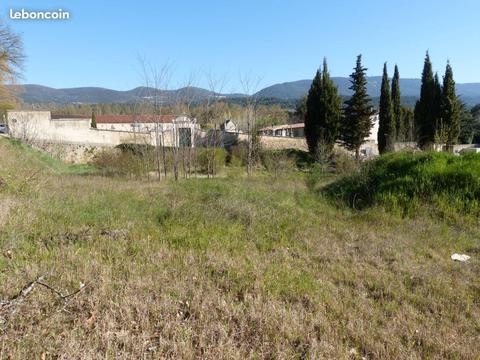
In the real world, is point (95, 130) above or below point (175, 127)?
above

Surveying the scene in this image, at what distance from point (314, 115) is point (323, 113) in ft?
3.16

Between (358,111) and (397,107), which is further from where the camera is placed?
(397,107)

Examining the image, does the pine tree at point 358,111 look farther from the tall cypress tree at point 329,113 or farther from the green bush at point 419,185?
the green bush at point 419,185

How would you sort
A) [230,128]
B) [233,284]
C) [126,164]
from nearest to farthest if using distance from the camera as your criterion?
[233,284], [126,164], [230,128]

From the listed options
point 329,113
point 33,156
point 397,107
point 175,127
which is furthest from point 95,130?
point 397,107

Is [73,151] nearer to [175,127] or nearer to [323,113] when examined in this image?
[175,127]

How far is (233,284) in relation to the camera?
338 centimetres

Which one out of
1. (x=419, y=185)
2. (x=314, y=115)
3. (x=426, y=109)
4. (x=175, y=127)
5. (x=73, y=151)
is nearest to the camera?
(x=419, y=185)

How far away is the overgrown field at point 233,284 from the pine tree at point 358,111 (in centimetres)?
2411

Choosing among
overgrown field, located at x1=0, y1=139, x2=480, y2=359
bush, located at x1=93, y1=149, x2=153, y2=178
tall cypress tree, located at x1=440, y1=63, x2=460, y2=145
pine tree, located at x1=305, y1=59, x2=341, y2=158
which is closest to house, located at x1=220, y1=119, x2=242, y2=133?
pine tree, located at x1=305, y1=59, x2=341, y2=158

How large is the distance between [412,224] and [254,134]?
2361 centimetres

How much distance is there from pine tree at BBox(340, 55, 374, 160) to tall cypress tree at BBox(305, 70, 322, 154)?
2.93 meters

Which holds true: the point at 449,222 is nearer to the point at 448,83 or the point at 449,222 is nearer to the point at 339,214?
the point at 339,214

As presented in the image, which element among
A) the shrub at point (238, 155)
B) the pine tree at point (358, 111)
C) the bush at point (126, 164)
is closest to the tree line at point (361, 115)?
the pine tree at point (358, 111)
